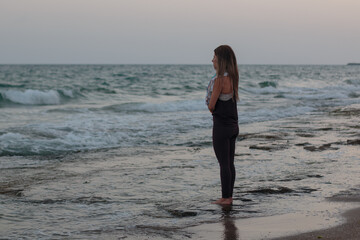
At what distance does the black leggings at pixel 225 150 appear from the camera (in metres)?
4.83

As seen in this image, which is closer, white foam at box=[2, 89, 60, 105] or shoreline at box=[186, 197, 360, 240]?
shoreline at box=[186, 197, 360, 240]

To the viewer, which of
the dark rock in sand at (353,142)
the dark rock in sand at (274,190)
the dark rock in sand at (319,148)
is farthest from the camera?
the dark rock in sand at (353,142)

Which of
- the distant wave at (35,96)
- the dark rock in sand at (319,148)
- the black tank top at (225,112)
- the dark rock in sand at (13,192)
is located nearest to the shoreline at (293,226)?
the black tank top at (225,112)

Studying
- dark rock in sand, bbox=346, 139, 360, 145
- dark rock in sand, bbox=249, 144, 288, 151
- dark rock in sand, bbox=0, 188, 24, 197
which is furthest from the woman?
dark rock in sand, bbox=346, 139, 360, 145

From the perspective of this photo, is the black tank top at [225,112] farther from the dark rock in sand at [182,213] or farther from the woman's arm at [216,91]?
the dark rock in sand at [182,213]

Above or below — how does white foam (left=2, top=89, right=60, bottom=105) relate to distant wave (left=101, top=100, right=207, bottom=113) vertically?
above

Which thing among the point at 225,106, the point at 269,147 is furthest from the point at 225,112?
the point at 269,147

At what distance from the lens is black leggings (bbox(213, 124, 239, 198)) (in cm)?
483

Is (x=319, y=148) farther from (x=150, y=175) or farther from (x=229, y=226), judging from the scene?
(x=229, y=226)

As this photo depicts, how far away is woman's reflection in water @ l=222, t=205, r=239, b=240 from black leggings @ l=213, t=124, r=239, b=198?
250 mm

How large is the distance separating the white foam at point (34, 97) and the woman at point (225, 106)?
57.6 ft

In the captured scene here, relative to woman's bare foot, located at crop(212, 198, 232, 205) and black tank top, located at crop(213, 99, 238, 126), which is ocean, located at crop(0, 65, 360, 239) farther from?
black tank top, located at crop(213, 99, 238, 126)

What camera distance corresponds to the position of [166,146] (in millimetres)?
9391

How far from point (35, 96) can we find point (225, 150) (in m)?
20.7
